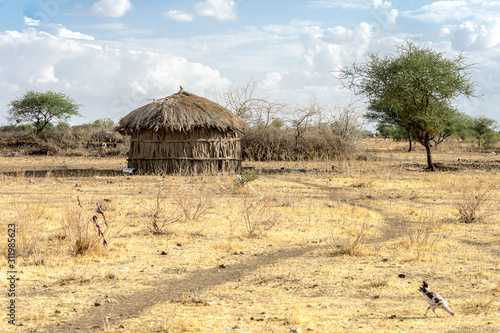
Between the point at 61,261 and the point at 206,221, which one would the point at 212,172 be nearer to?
the point at 206,221

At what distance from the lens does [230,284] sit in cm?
527

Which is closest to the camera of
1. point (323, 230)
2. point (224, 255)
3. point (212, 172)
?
point (224, 255)

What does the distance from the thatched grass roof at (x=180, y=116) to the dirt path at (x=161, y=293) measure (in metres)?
9.56

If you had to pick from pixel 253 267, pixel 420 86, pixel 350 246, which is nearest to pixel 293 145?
pixel 420 86

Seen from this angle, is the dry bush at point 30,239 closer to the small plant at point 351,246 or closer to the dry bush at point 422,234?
the small plant at point 351,246

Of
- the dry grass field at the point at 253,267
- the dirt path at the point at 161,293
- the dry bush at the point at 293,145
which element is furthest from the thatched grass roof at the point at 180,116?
the dirt path at the point at 161,293

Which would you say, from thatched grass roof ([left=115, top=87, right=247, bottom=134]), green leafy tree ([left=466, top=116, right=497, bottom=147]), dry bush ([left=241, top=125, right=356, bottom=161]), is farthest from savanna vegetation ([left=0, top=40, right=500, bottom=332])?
green leafy tree ([left=466, top=116, right=497, bottom=147])

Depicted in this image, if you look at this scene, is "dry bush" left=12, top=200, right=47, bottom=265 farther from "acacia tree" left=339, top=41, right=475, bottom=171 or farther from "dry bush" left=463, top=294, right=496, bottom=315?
"acacia tree" left=339, top=41, right=475, bottom=171

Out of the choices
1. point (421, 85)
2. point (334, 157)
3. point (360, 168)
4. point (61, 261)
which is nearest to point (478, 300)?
point (61, 261)

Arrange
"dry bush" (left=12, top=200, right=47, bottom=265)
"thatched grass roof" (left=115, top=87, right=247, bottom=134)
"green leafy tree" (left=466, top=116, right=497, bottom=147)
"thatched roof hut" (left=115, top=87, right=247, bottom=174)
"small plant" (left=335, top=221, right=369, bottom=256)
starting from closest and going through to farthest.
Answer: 1. "dry bush" (left=12, top=200, right=47, bottom=265)
2. "small plant" (left=335, top=221, right=369, bottom=256)
3. "thatched grass roof" (left=115, top=87, right=247, bottom=134)
4. "thatched roof hut" (left=115, top=87, right=247, bottom=174)
5. "green leafy tree" (left=466, top=116, right=497, bottom=147)

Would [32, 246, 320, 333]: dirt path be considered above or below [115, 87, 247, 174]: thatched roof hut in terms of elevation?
below

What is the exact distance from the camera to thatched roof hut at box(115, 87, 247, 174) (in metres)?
15.9

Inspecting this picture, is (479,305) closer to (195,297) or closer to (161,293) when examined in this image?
(195,297)

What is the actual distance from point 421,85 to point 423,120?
1296 millimetres
